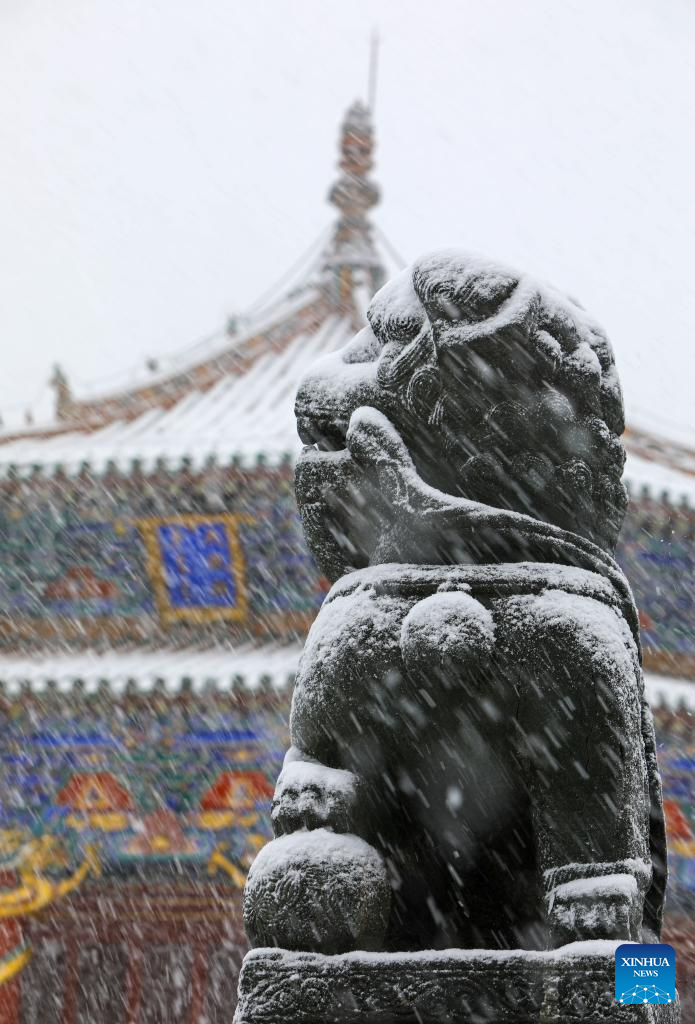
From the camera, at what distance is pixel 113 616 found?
322 inches

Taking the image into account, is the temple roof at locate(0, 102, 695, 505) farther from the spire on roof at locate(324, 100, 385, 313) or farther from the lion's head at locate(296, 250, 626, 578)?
the lion's head at locate(296, 250, 626, 578)

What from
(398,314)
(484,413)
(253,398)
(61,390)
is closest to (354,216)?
(253,398)

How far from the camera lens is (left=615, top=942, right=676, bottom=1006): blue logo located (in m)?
1.36

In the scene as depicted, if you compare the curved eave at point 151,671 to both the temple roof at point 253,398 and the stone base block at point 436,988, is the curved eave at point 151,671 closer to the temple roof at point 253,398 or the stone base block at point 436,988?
the temple roof at point 253,398

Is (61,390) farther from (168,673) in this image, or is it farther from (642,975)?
(642,975)

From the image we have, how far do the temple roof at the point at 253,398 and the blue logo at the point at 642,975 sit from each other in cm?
642

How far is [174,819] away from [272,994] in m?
6.06

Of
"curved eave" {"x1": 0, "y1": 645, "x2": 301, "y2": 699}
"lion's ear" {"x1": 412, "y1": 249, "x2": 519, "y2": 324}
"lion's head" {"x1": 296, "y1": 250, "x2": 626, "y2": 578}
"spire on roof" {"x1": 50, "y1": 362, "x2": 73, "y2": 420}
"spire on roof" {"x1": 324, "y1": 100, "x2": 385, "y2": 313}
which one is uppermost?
"lion's ear" {"x1": 412, "y1": 249, "x2": 519, "y2": 324}

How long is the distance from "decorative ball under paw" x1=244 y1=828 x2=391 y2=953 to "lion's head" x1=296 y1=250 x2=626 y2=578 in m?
0.48

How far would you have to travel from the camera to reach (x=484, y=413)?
1743mm

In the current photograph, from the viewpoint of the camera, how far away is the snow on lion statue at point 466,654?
4.91 feet

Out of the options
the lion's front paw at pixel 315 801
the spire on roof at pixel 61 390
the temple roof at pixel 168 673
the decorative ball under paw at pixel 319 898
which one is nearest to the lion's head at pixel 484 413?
the lion's front paw at pixel 315 801

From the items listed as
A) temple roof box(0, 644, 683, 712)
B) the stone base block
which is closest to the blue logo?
the stone base block

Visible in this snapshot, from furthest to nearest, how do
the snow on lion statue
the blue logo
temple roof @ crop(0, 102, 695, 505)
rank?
temple roof @ crop(0, 102, 695, 505) < the snow on lion statue < the blue logo
